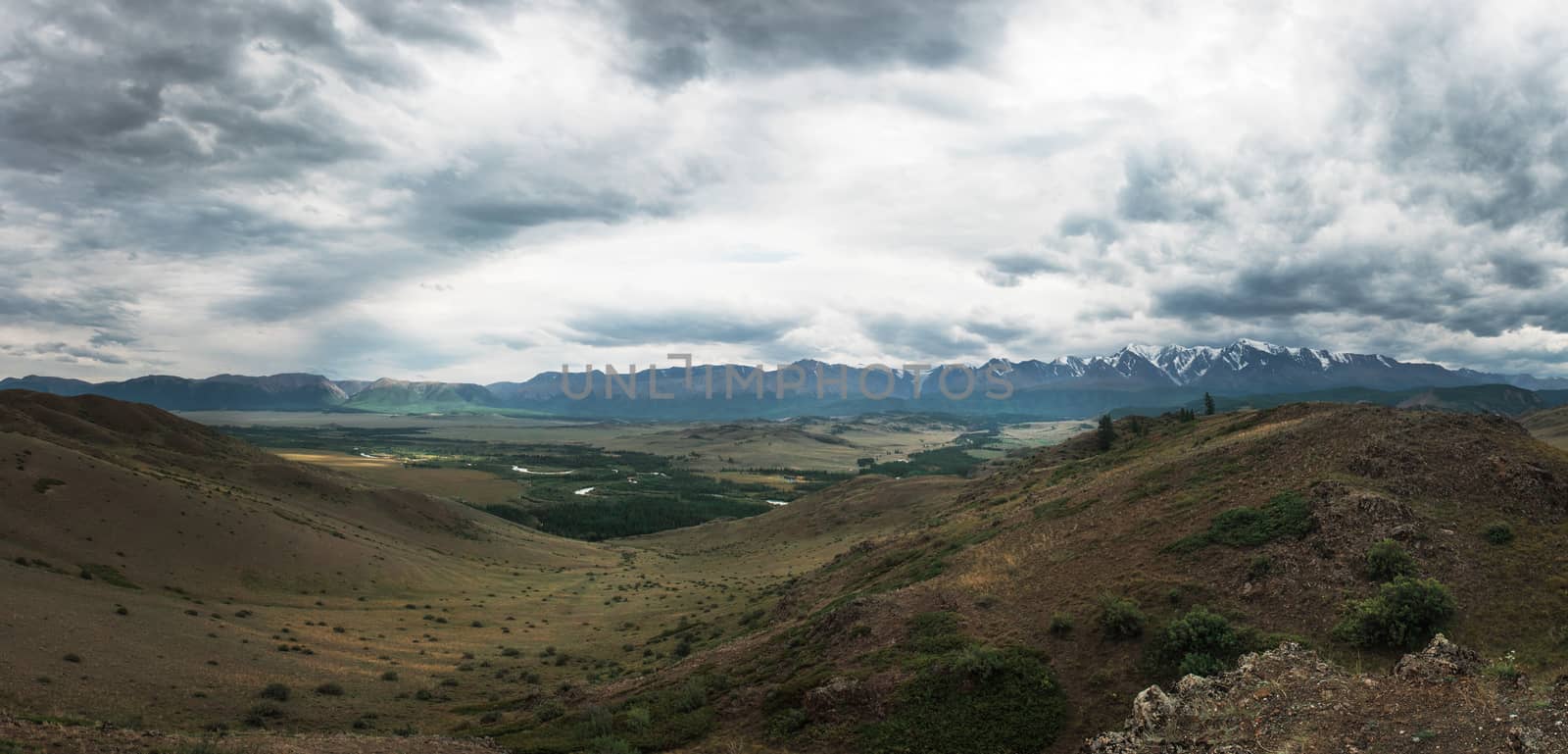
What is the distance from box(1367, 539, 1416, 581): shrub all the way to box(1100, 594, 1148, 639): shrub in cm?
689

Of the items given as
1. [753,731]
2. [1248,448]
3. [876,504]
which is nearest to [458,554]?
[876,504]

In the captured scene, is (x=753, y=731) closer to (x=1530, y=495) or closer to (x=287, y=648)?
(x=1530, y=495)

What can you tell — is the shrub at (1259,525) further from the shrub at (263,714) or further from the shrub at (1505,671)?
the shrub at (263,714)

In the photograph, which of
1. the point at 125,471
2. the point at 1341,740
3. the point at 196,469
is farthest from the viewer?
the point at 196,469

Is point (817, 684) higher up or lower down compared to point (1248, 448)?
lower down

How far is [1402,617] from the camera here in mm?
17047

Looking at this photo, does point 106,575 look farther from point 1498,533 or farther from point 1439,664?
point 1498,533

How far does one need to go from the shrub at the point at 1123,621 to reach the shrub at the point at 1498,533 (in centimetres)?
1134

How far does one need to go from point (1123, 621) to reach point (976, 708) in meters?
5.71

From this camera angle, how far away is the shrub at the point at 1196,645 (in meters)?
17.7

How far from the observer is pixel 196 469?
285ft

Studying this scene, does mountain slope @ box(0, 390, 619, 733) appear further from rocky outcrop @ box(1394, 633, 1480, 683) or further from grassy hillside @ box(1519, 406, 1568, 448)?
grassy hillside @ box(1519, 406, 1568, 448)

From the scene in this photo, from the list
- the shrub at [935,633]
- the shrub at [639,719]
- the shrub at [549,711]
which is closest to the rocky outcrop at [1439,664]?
the shrub at [935,633]

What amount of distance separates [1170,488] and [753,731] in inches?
997
